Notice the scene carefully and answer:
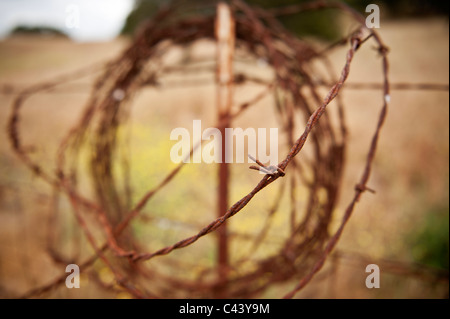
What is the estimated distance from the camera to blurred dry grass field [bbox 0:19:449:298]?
360cm

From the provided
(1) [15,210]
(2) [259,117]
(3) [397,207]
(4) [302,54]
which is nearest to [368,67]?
(2) [259,117]

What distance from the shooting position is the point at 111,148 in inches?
58.6

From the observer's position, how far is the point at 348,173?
19.5 ft

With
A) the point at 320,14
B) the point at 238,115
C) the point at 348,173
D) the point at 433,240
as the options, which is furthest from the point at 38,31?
the point at 433,240

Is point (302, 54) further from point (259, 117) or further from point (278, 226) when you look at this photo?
point (259, 117)

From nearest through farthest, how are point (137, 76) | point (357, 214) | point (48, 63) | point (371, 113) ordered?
1. point (137, 76)
2. point (357, 214)
3. point (371, 113)
4. point (48, 63)

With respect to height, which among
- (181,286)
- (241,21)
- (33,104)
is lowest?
(181,286)

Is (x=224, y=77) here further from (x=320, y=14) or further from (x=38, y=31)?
(x=38, y=31)

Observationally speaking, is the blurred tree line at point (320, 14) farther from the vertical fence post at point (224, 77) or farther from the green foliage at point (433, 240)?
the vertical fence post at point (224, 77)

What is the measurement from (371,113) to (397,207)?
3175 millimetres

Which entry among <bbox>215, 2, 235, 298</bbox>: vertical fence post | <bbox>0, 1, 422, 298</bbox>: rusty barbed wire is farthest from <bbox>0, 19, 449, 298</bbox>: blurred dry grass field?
<bbox>215, 2, 235, 298</bbox>: vertical fence post

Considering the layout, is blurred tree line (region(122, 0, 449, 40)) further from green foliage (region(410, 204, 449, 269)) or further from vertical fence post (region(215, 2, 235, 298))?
vertical fence post (region(215, 2, 235, 298))

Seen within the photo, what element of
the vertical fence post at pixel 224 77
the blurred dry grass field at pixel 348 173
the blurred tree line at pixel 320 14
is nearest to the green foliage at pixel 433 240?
the blurred dry grass field at pixel 348 173

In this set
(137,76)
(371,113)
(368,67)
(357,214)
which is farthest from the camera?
(368,67)
